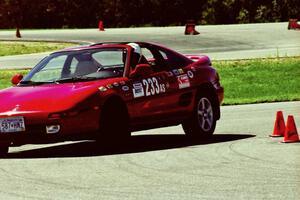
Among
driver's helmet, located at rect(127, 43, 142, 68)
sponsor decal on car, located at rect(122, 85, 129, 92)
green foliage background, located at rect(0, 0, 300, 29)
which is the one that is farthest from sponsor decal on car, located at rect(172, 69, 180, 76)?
green foliage background, located at rect(0, 0, 300, 29)

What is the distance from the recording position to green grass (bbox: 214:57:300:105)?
74.4 ft

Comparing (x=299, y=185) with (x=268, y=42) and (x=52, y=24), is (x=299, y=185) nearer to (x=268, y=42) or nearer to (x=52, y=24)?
(x=268, y=42)

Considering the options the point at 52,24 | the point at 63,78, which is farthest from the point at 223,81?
the point at 52,24

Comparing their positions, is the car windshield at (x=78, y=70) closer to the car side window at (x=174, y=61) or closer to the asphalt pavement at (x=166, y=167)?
the car side window at (x=174, y=61)

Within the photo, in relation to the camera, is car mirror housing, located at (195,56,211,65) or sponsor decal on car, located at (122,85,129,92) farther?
car mirror housing, located at (195,56,211,65)

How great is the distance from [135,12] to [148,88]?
5807 centimetres

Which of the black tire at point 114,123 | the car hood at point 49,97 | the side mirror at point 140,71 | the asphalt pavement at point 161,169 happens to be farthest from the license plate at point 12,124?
the side mirror at point 140,71

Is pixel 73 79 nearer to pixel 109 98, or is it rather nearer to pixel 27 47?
pixel 109 98

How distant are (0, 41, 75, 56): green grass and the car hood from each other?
27399 millimetres

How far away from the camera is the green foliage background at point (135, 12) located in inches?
2532

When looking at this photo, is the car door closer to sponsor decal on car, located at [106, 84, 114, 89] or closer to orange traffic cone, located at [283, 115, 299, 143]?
sponsor decal on car, located at [106, 84, 114, 89]

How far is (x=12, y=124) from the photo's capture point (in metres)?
11.9

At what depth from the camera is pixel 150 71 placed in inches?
520

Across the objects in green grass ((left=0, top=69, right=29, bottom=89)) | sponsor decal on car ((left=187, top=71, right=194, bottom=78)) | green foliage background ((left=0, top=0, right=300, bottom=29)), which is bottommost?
green foliage background ((left=0, top=0, right=300, bottom=29))
